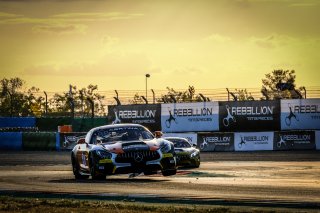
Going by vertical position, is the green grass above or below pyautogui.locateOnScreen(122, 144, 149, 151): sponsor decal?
below

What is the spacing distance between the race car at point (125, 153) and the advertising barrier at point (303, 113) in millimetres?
24156

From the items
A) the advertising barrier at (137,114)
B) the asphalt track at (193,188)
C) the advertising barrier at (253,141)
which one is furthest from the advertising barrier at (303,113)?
the asphalt track at (193,188)

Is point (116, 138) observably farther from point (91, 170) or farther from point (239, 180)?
point (239, 180)

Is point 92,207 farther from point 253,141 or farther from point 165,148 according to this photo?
point 253,141

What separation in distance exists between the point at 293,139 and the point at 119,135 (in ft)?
73.5

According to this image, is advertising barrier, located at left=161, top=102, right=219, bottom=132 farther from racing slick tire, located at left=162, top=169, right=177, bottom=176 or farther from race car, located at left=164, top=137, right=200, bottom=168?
racing slick tire, located at left=162, top=169, right=177, bottom=176

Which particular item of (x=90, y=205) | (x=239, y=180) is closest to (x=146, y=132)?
(x=239, y=180)

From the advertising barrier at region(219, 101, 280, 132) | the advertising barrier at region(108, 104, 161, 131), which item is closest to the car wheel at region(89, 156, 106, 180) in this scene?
the advertising barrier at region(219, 101, 280, 132)

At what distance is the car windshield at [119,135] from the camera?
21.5 meters

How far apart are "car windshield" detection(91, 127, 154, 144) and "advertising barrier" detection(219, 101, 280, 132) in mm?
24953

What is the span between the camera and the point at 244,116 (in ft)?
153

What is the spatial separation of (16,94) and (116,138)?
1099 inches

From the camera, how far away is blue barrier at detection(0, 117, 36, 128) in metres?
50.2

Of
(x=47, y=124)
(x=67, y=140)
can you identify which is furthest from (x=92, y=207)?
(x=47, y=124)
